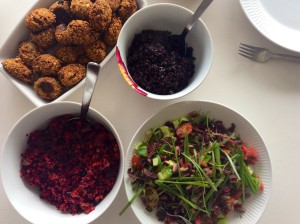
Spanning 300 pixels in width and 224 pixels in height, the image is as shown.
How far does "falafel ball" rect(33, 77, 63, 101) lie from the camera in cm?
95

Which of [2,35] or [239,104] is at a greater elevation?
[239,104]

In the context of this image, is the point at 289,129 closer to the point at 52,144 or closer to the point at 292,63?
the point at 292,63

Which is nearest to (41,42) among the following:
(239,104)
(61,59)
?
(61,59)

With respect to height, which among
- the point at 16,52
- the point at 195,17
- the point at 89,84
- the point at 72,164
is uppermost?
the point at 195,17

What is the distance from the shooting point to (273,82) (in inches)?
42.5

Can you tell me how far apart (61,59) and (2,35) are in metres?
0.24

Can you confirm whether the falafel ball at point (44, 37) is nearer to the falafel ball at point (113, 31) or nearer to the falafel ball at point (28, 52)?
the falafel ball at point (28, 52)

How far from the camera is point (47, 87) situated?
0.95 m

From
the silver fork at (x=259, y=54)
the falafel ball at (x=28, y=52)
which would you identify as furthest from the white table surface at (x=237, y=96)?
the falafel ball at (x=28, y=52)

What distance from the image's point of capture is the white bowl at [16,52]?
0.96 m

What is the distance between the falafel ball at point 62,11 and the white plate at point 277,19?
535mm

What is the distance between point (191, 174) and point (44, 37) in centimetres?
59

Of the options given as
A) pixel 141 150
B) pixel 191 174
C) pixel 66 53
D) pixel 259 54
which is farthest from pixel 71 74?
pixel 259 54

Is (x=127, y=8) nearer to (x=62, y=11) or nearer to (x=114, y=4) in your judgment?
(x=114, y=4)
